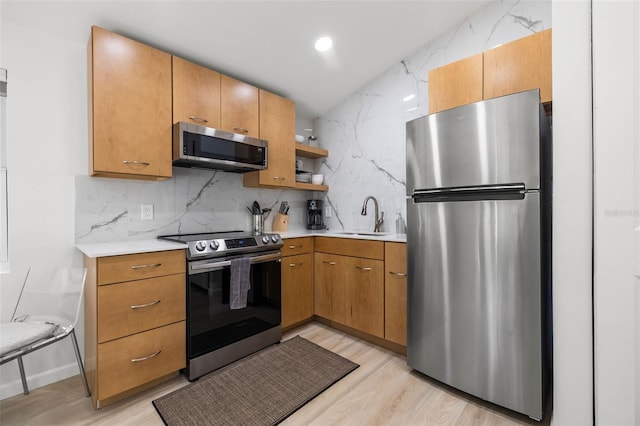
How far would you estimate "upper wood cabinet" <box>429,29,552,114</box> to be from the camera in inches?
69.6

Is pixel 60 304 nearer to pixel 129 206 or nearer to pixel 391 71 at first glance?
pixel 129 206

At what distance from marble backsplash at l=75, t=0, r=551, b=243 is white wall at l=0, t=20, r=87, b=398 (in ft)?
0.41

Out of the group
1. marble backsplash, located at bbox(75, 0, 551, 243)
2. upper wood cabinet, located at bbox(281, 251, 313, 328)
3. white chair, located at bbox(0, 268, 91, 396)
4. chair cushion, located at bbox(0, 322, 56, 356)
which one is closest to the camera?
chair cushion, located at bbox(0, 322, 56, 356)

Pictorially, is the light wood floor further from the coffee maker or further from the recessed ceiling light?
the recessed ceiling light

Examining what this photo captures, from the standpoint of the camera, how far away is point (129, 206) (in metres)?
2.17

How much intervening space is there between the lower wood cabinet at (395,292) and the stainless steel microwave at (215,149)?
1317 millimetres

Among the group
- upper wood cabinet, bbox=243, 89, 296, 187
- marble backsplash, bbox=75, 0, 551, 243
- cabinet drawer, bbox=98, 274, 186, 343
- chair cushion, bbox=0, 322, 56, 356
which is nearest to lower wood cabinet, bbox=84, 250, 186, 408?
cabinet drawer, bbox=98, 274, 186, 343

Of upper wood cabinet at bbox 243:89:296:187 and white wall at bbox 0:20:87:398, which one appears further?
upper wood cabinet at bbox 243:89:296:187

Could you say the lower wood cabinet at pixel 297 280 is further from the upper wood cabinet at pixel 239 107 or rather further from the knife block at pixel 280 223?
the upper wood cabinet at pixel 239 107

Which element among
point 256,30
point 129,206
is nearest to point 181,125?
point 129,206

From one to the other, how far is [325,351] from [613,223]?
1.90m

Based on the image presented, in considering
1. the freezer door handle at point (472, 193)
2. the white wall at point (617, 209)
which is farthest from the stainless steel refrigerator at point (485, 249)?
the white wall at point (617, 209)

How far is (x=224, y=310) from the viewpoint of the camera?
2053 mm

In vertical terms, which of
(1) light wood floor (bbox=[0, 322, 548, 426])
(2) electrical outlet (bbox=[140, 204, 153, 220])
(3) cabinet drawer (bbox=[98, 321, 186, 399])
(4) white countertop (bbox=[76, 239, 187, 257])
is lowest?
(1) light wood floor (bbox=[0, 322, 548, 426])
